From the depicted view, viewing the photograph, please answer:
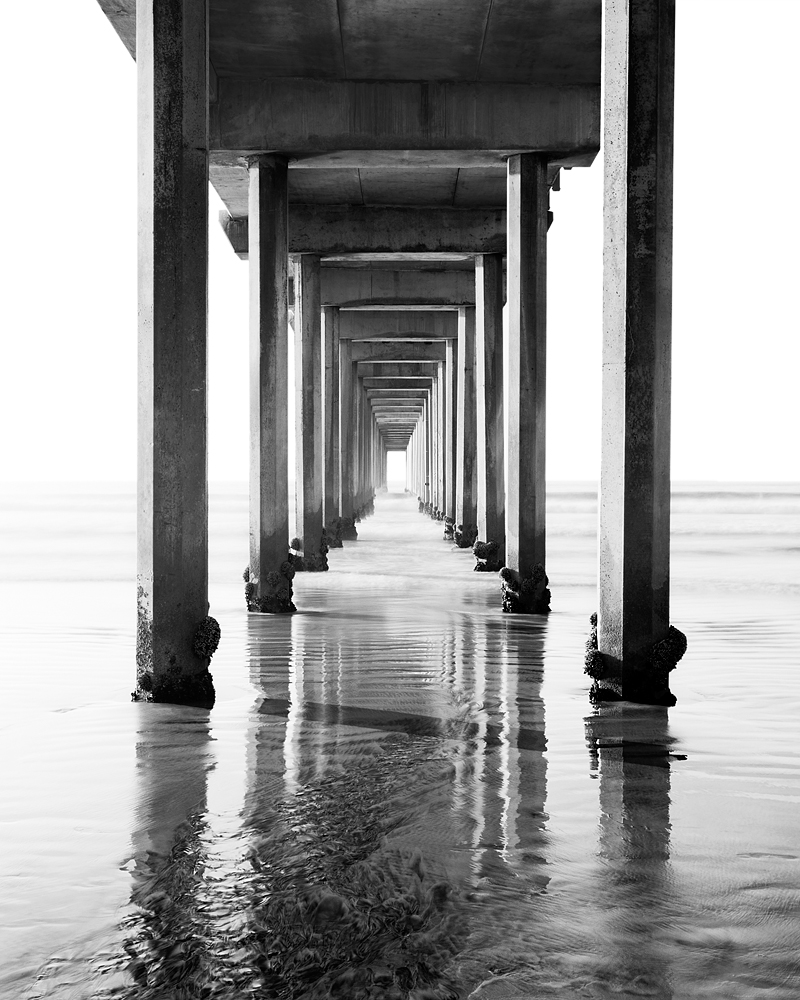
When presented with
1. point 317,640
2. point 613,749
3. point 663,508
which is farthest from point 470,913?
point 317,640

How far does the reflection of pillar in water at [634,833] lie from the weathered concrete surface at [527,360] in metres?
5.58

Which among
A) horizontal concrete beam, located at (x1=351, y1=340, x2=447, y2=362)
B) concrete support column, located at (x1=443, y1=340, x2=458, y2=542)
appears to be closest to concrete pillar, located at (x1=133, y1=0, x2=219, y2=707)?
concrete support column, located at (x1=443, y1=340, x2=458, y2=542)

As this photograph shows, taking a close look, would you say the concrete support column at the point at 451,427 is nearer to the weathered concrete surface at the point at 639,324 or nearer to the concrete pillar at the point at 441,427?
the concrete pillar at the point at 441,427

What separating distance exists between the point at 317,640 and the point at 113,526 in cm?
2753

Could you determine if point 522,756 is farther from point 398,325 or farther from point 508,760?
point 398,325

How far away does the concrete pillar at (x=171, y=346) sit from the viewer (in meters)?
6.58

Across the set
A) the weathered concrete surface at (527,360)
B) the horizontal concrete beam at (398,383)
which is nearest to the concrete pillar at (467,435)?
the weathered concrete surface at (527,360)

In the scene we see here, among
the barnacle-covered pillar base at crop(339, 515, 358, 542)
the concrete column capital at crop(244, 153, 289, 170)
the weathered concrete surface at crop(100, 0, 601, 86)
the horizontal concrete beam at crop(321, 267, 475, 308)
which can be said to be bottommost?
the barnacle-covered pillar base at crop(339, 515, 358, 542)

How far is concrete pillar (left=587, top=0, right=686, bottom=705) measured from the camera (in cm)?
670

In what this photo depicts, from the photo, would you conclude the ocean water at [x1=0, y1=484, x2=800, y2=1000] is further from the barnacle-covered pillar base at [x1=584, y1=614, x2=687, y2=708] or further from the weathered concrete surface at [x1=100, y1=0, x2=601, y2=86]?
the weathered concrete surface at [x1=100, y1=0, x2=601, y2=86]

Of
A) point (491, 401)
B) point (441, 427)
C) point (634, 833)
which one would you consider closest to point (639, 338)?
point (634, 833)

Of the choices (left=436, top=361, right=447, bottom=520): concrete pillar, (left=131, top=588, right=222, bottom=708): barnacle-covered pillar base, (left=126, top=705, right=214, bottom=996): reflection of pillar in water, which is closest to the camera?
(left=126, top=705, right=214, bottom=996): reflection of pillar in water

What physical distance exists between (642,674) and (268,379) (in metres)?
6.55

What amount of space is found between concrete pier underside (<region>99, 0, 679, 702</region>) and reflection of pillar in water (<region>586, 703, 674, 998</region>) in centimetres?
88
